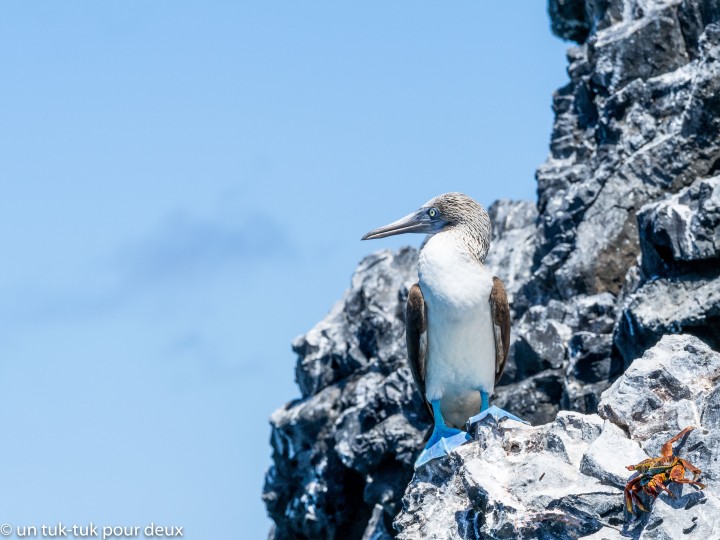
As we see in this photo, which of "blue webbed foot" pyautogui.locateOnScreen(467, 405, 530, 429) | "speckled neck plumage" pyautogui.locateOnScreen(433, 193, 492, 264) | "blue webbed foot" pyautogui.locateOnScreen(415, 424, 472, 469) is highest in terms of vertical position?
"speckled neck plumage" pyautogui.locateOnScreen(433, 193, 492, 264)

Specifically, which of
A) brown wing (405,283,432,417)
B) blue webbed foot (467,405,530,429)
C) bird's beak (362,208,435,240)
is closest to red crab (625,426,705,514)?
blue webbed foot (467,405,530,429)

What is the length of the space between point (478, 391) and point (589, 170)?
30.0 ft

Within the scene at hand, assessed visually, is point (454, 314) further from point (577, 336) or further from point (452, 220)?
point (577, 336)

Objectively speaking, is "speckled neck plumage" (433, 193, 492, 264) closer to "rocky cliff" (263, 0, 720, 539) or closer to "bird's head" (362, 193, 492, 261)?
"bird's head" (362, 193, 492, 261)

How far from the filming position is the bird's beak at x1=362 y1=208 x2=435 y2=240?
11891 mm

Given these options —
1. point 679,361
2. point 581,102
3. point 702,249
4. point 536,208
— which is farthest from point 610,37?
point 679,361

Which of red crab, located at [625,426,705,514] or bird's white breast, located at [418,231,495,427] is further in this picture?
bird's white breast, located at [418,231,495,427]

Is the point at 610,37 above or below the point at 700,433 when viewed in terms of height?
above

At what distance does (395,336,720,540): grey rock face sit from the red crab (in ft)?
0.28

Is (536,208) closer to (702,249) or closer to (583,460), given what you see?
(702,249)

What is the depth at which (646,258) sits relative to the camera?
14648mm

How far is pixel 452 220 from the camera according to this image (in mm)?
11625

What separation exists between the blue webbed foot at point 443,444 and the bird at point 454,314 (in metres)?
0.03

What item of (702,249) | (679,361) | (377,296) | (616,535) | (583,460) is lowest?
(616,535)
